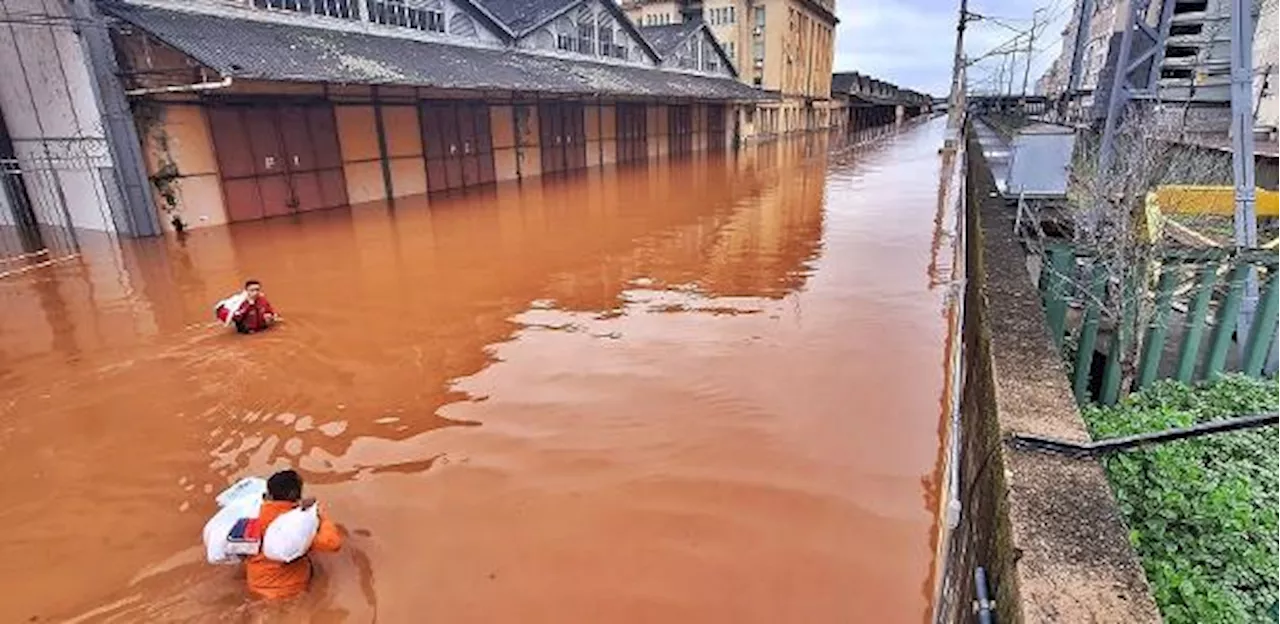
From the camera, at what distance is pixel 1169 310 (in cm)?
609

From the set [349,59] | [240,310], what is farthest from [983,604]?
[349,59]

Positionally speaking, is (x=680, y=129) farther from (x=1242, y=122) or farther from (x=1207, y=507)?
(x=1207, y=507)

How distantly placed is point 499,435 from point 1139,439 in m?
3.83

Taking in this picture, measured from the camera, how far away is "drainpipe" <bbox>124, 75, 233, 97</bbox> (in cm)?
1099

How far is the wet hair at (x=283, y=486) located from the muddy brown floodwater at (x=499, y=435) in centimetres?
52

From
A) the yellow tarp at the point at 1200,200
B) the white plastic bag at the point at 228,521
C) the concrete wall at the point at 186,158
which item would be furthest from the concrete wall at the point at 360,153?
the yellow tarp at the point at 1200,200

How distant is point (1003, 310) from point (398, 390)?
4.76 metres

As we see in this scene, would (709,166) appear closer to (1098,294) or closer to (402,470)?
(1098,294)

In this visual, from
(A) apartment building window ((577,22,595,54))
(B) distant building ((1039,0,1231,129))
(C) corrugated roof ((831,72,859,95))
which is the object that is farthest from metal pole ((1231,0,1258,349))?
(C) corrugated roof ((831,72,859,95))

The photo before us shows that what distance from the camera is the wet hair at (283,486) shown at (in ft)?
11.1

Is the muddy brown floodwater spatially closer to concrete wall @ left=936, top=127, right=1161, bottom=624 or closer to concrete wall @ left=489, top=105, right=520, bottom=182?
concrete wall @ left=936, top=127, right=1161, bottom=624

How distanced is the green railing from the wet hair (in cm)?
568

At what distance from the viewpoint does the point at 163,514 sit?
4148 millimetres

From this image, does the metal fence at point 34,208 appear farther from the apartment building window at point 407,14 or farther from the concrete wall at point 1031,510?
the concrete wall at point 1031,510
